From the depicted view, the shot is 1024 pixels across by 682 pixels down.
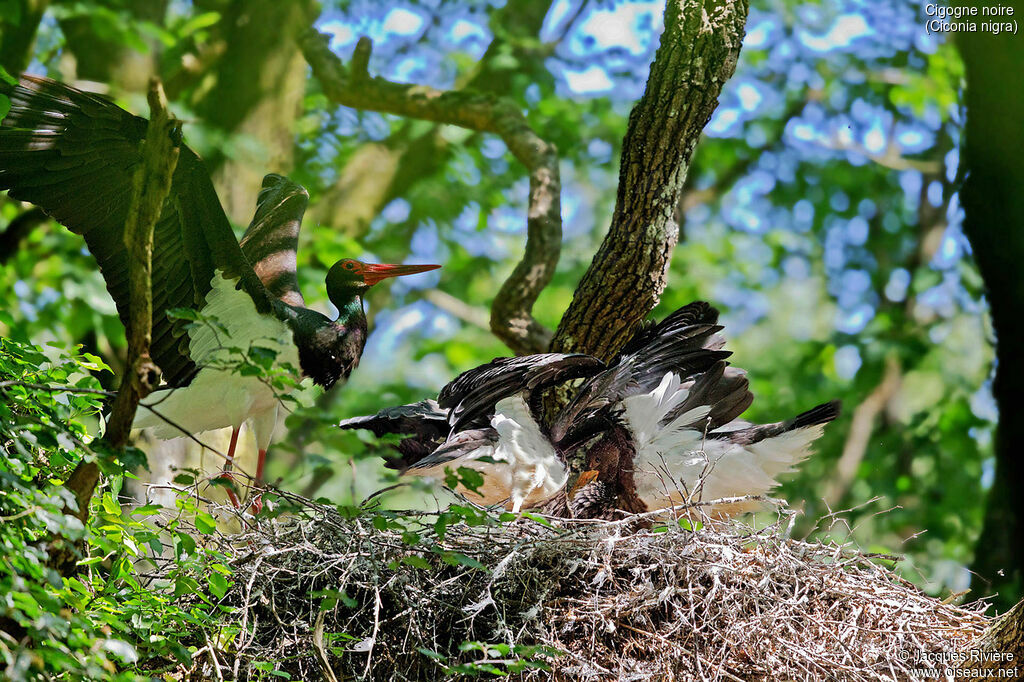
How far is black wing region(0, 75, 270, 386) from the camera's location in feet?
12.0

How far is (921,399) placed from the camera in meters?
10.7

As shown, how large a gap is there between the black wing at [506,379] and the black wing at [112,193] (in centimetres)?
97

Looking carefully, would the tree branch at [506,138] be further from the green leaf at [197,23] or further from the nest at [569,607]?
the nest at [569,607]

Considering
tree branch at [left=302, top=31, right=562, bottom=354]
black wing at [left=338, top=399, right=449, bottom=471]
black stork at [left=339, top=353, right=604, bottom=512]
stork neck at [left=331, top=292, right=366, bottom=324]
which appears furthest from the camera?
tree branch at [left=302, top=31, right=562, bottom=354]

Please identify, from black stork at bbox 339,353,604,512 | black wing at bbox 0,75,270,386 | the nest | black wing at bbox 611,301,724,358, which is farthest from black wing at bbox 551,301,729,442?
black wing at bbox 0,75,270,386

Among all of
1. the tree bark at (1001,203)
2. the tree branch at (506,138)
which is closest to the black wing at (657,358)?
the tree branch at (506,138)

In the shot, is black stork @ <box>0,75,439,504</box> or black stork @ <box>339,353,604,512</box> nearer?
black stork @ <box>0,75,439,504</box>

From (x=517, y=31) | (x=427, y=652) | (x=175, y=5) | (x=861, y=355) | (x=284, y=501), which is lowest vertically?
(x=427, y=652)

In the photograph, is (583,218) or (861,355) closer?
(861,355)

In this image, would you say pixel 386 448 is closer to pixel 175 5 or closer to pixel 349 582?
pixel 349 582

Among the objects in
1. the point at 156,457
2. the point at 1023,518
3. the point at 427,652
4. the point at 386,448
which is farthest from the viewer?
the point at 156,457

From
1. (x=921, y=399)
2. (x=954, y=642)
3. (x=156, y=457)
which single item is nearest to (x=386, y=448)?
(x=954, y=642)

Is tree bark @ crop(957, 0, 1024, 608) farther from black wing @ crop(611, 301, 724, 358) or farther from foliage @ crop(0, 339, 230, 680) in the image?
foliage @ crop(0, 339, 230, 680)

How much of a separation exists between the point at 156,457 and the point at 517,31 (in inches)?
187
